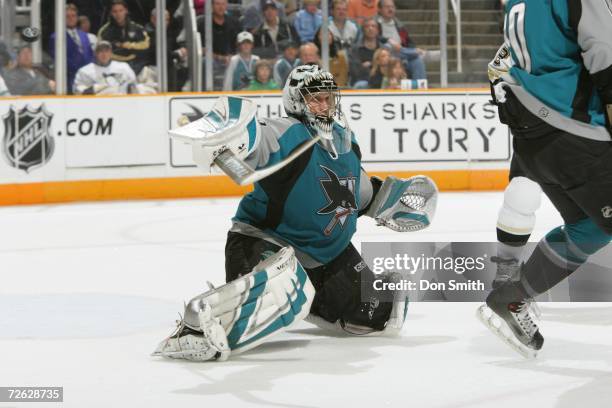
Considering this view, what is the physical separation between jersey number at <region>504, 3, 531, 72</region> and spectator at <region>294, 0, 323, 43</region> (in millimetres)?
5752

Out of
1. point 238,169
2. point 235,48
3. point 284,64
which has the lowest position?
point 238,169

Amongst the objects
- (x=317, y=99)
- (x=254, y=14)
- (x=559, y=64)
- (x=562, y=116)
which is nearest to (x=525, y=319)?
(x=562, y=116)

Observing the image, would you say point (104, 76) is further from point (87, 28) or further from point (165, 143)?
point (165, 143)

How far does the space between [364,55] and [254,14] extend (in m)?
0.94

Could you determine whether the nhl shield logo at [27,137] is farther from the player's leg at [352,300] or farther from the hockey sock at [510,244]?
the hockey sock at [510,244]

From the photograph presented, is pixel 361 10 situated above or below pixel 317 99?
above

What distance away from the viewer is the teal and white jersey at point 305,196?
11.0 feet

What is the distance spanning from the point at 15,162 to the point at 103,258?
3.08 metres

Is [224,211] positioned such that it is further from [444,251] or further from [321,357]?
[321,357]

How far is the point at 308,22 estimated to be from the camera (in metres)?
8.63

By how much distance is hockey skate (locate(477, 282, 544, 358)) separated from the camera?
304 centimetres

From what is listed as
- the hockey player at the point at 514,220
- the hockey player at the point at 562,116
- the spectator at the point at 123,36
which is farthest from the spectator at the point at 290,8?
the hockey player at the point at 562,116

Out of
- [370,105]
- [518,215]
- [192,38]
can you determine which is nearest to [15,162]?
[192,38]

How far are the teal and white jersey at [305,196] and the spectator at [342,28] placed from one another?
17.1 feet
